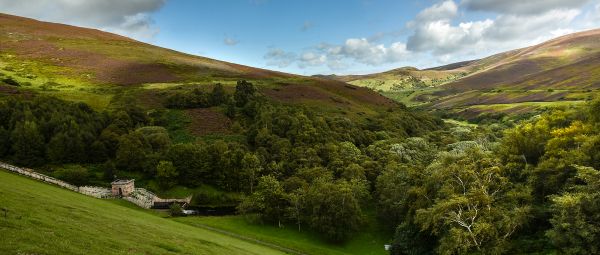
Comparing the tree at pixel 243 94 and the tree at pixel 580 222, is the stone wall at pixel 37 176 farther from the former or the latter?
the tree at pixel 580 222

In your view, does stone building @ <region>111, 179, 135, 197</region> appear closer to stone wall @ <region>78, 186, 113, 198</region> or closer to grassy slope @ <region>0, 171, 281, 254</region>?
stone wall @ <region>78, 186, 113, 198</region>

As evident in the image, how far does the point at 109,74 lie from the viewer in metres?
158

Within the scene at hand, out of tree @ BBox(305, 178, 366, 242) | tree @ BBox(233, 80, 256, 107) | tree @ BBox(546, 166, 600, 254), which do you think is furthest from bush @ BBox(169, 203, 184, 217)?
tree @ BBox(233, 80, 256, 107)

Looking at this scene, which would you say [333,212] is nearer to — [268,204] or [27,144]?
[268,204]

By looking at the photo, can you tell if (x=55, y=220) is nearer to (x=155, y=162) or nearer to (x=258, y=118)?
(x=155, y=162)

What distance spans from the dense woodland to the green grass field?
2.03 metres

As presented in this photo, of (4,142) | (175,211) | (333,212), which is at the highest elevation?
(4,142)

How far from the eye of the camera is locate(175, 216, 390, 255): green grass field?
224ft

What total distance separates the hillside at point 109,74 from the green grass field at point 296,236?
66.8 meters

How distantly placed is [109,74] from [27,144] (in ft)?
257

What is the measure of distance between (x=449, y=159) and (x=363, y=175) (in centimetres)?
3089

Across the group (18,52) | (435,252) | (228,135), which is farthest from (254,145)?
(18,52)

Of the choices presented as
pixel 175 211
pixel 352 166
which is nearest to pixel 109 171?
pixel 175 211

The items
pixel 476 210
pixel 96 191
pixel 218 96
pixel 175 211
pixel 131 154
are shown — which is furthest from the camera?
pixel 218 96
